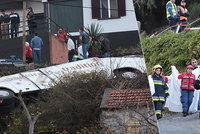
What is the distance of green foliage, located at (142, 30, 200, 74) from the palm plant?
4.09 feet

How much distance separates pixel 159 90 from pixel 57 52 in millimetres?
1986

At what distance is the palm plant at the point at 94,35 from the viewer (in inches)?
92.1

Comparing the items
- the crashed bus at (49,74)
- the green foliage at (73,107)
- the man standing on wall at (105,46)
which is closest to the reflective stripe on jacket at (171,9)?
the man standing on wall at (105,46)

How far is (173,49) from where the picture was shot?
3.33ft

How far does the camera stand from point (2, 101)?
3186 mm

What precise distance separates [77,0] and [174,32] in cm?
161

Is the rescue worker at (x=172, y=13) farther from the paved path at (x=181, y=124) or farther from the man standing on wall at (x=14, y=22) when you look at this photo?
the man standing on wall at (x=14, y=22)

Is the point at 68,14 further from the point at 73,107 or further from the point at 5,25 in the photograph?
the point at 73,107

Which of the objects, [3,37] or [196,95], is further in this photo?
[3,37]

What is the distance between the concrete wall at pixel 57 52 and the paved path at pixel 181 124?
6.39 feet

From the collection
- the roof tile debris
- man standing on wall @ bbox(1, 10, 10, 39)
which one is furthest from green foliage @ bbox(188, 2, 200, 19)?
man standing on wall @ bbox(1, 10, 10, 39)

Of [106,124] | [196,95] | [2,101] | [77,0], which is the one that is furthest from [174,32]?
[106,124]

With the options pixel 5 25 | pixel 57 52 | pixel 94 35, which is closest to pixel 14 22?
pixel 5 25

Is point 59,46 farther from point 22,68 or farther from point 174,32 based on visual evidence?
point 174,32
